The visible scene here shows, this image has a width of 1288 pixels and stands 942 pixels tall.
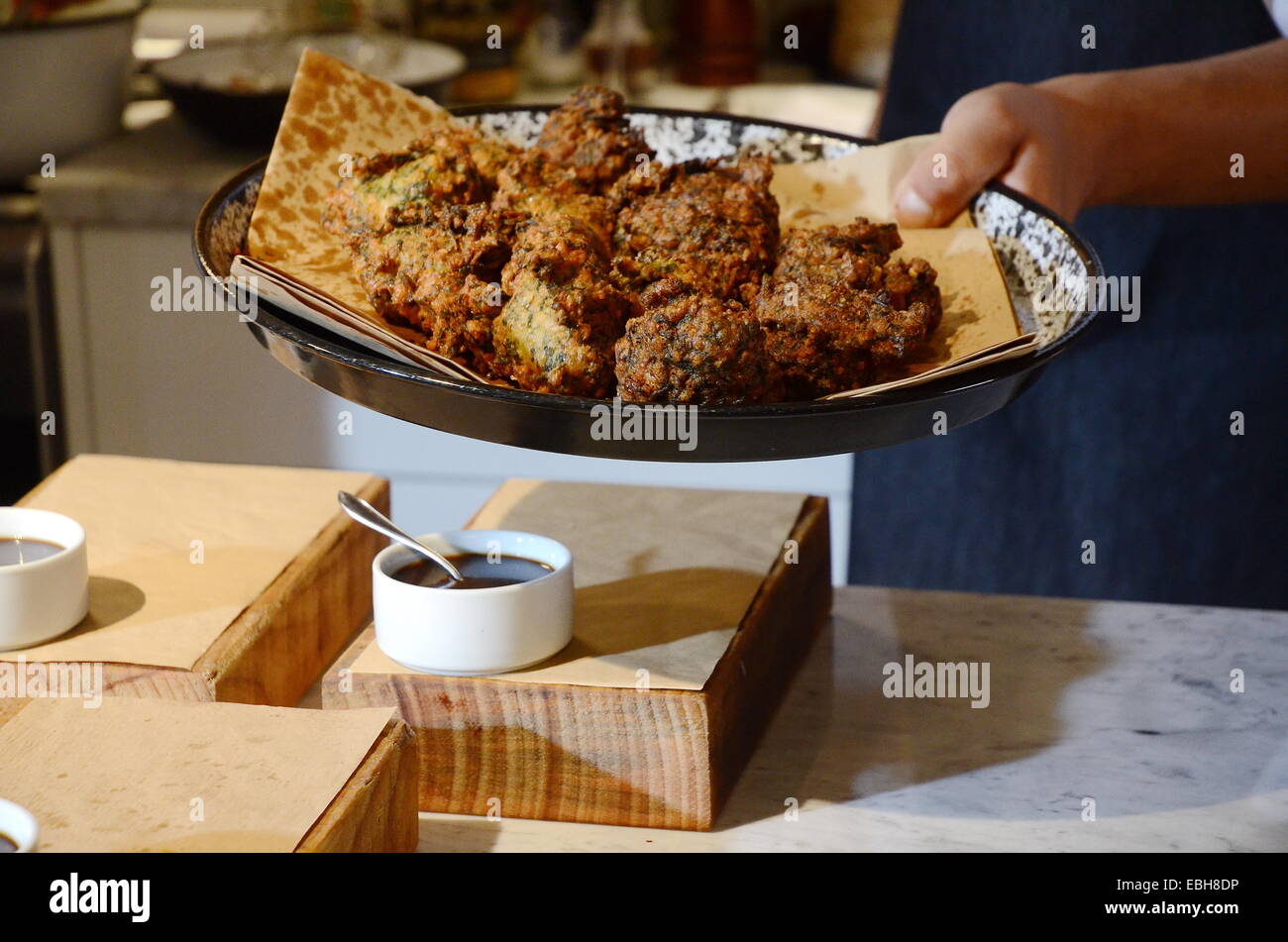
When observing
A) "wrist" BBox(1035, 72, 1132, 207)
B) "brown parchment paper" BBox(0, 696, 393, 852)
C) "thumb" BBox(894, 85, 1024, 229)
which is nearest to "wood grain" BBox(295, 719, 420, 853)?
"brown parchment paper" BBox(0, 696, 393, 852)

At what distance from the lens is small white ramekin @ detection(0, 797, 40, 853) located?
2.73 ft

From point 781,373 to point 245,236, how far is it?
471 mm

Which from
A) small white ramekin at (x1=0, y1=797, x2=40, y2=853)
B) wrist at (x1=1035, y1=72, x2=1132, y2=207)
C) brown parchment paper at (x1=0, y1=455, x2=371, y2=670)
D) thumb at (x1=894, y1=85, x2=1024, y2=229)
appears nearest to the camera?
small white ramekin at (x1=0, y1=797, x2=40, y2=853)

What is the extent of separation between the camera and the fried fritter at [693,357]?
3.06 feet

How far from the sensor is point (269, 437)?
2736 mm

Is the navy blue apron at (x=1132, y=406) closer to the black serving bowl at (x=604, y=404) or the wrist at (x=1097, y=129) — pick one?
the wrist at (x=1097, y=129)

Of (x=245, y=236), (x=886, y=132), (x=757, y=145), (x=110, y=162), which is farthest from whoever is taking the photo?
(x=110, y=162)

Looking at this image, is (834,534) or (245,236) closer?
(245,236)

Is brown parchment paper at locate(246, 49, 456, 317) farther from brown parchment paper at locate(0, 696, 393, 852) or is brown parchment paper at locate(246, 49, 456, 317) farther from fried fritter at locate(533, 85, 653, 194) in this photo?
brown parchment paper at locate(0, 696, 393, 852)

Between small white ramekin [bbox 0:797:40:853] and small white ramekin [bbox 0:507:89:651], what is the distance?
0.24m

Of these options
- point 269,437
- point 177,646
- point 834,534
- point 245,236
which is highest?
point 245,236
